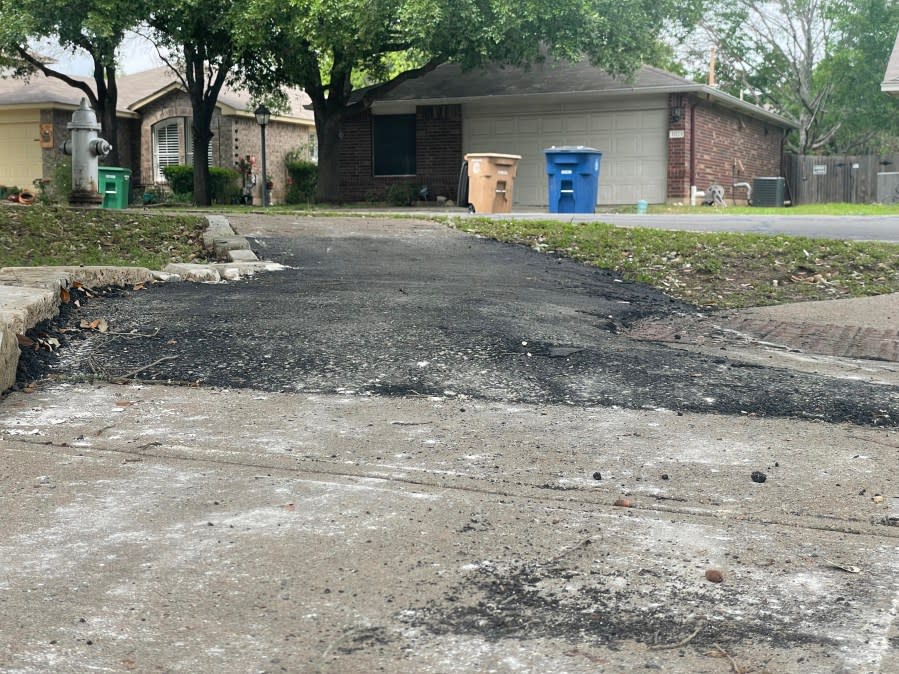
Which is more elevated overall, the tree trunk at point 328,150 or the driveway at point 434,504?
the tree trunk at point 328,150

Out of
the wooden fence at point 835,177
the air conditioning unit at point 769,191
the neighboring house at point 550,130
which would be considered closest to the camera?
the neighboring house at point 550,130

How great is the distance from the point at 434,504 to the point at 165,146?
33.2m

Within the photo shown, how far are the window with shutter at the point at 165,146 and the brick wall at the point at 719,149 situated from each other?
55.0 feet

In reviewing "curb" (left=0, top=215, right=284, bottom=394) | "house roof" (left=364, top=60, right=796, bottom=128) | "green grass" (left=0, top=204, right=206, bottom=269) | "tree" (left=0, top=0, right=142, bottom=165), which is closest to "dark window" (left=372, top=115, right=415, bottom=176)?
"house roof" (left=364, top=60, right=796, bottom=128)

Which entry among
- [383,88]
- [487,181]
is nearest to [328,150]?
[383,88]

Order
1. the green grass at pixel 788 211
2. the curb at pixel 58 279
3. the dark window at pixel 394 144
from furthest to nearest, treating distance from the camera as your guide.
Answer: the dark window at pixel 394 144 → the green grass at pixel 788 211 → the curb at pixel 58 279

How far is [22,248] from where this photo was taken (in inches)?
380

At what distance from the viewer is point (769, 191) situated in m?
28.5

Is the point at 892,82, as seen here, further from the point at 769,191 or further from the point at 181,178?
the point at 181,178

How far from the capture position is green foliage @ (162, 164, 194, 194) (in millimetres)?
31719

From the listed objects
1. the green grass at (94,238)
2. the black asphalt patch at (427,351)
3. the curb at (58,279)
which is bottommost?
the black asphalt patch at (427,351)

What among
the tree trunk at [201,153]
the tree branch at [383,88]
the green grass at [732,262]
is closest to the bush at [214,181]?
the tree trunk at [201,153]

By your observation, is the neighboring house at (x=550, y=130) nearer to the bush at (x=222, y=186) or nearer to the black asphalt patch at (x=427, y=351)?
the bush at (x=222, y=186)

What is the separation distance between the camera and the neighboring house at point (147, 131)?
32.4 m
